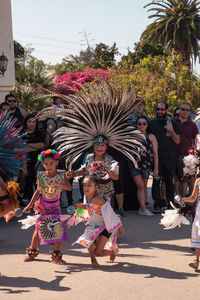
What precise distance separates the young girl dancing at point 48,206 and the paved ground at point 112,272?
257 millimetres

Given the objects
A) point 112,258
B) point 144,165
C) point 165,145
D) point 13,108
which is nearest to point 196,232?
point 112,258

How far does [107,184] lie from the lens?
6.49 m

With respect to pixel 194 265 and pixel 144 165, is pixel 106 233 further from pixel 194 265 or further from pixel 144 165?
pixel 144 165

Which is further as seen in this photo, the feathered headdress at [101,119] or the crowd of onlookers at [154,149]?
the crowd of onlookers at [154,149]

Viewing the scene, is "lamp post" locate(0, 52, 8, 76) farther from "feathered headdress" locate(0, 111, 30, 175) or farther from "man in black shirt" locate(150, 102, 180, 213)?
"feathered headdress" locate(0, 111, 30, 175)

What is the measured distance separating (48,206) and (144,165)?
3.25 m

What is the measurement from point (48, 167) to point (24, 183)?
11.7 ft

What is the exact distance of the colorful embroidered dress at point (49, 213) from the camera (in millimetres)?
6016

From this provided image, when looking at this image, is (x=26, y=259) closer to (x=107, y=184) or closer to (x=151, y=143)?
(x=107, y=184)

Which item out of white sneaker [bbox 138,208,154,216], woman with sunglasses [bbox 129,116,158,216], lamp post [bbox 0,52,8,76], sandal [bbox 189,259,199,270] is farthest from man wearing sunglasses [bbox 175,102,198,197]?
lamp post [bbox 0,52,8,76]

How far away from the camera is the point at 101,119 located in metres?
7.00

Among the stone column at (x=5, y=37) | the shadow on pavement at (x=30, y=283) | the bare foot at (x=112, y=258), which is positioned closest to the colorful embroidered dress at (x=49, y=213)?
the bare foot at (x=112, y=258)

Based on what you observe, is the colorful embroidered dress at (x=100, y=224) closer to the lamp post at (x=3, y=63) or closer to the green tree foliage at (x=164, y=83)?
the lamp post at (x=3, y=63)

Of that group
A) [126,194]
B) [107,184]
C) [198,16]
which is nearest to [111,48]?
[198,16]
